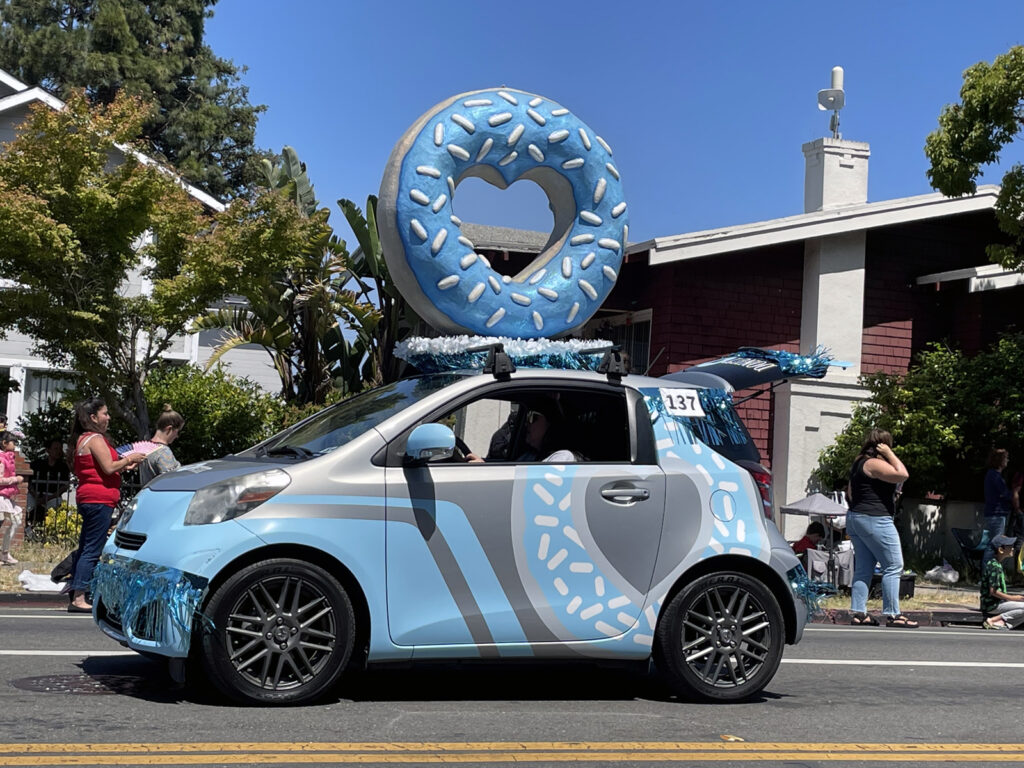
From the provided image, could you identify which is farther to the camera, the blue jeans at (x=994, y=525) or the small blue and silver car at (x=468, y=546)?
the blue jeans at (x=994, y=525)

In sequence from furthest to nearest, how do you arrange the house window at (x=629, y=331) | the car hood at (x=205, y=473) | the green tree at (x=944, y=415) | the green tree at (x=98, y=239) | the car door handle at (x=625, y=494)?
the house window at (x=629, y=331) → the green tree at (x=944, y=415) → the green tree at (x=98, y=239) → the car door handle at (x=625, y=494) → the car hood at (x=205, y=473)

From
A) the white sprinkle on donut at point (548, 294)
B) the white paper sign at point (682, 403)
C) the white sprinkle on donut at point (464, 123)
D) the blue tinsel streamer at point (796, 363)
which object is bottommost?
the white paper sign at point (682, 403)

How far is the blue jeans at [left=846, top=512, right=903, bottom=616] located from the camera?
40.3 feet

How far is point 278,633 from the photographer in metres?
6.58

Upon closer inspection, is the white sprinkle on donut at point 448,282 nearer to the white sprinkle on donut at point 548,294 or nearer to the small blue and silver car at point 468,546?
the white sprinkle on donut at point 548,294

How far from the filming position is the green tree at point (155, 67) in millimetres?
42719

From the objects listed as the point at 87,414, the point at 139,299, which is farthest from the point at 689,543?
the point at 139,299

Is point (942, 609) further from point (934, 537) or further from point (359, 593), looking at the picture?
point (359, 593)

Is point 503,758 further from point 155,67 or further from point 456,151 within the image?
point 155,67

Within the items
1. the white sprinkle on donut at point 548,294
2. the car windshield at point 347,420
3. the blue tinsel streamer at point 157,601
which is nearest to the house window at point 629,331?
the white sprinkle on donut at point 548,294

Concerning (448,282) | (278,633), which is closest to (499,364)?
(278,633)

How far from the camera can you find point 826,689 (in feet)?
26.8

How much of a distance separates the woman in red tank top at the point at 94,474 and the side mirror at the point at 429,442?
5038mm

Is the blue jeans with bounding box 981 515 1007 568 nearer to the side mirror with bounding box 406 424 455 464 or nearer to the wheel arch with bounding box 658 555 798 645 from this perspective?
the wheel arch with bounding box 658 555 798 645
